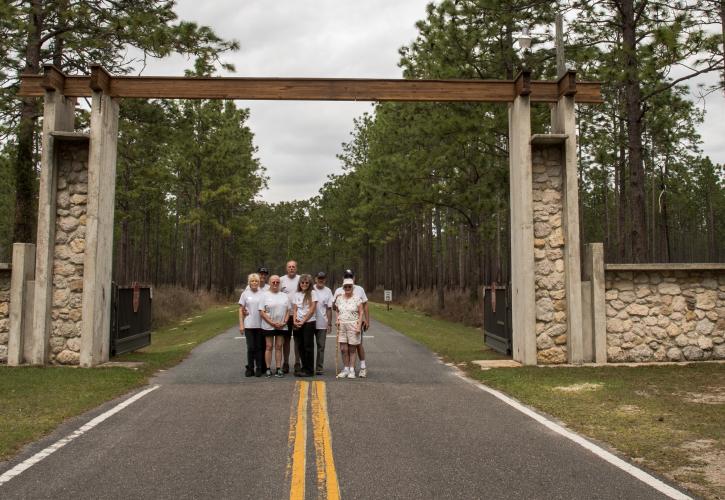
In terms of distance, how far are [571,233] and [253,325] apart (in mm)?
6732

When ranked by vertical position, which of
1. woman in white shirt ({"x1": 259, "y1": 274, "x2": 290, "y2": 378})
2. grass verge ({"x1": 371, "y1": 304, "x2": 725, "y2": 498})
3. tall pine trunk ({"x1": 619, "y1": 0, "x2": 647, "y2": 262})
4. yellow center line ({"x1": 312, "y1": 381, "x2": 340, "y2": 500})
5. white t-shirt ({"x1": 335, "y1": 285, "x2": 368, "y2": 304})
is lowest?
grass verge ({"x1": 371, "y1": 304, "x2": 725, "y2": 498})

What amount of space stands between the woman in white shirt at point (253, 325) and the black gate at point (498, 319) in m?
5.70

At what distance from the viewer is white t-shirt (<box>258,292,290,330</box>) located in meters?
10.7

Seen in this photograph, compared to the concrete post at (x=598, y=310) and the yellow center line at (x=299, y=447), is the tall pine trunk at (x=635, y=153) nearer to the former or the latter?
the concrete post at (x=598, y=310)

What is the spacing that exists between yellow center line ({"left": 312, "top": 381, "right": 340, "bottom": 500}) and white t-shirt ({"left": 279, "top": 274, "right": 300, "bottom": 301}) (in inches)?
94.6

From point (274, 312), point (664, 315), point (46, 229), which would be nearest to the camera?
point (274, 312)

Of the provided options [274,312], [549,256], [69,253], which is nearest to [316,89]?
[274,312]

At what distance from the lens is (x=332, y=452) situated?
5.77 meters

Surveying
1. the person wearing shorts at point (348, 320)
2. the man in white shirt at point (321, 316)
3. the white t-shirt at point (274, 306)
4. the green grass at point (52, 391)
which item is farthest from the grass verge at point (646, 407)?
the green grass at point (52, 391)

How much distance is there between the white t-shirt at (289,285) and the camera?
10867 millimetres

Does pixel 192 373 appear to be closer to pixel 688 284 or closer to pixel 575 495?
pixel 575 495

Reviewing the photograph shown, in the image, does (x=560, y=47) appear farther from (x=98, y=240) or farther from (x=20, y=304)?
(x=20, y=304)

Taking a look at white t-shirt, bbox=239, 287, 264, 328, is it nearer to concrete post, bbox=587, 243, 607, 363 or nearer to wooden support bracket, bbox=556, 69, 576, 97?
concrete post, bbox=587, 243, 607, 363

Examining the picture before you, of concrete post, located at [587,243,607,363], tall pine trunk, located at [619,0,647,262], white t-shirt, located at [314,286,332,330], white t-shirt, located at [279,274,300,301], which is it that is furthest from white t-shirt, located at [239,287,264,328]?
tall pine trunk, located at [619,0,647,262]
